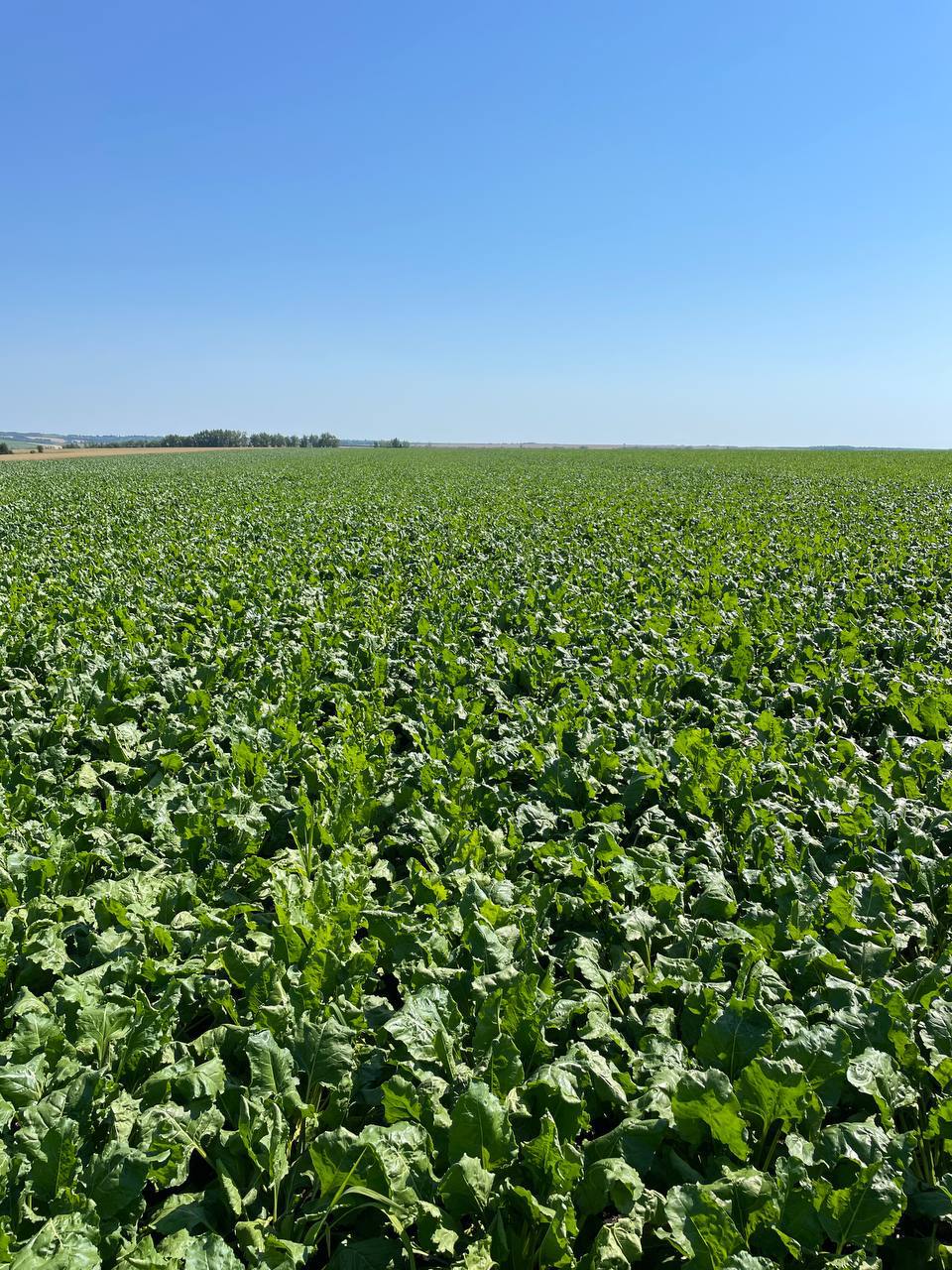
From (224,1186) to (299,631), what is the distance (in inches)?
274

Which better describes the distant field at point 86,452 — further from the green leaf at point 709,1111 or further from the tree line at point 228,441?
the green leaf at point 709,1111

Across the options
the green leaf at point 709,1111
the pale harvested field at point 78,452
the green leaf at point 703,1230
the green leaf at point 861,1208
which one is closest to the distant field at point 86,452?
the pale harvested field at point 78,452

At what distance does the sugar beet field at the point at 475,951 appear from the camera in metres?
2.30

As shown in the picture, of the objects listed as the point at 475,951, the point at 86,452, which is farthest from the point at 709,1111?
the point at 86,452

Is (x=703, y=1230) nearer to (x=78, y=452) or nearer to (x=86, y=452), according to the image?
(x=78, y=452)

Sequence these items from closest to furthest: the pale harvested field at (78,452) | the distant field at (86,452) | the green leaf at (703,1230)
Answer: the green leaf at (703,1230) → the pale harvested field at (78,452) → the distant field at (86,452)

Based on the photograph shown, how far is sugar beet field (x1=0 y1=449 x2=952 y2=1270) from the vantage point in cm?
230

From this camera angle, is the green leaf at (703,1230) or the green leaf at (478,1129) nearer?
the green leaf at (703,1230)

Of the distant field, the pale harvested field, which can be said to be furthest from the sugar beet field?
the distant field

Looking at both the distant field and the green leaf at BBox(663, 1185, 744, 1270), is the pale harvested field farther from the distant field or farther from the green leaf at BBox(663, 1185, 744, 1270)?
the green leaf at BBox(663, 1185, 744, 1270)

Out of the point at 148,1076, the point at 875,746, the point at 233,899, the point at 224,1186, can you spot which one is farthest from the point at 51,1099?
the point at 875,746

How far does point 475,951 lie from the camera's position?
10.7 feet

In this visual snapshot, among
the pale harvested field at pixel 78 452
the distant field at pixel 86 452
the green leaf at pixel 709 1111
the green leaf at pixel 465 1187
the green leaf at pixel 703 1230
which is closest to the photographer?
the green leaf at pixel 703 1230

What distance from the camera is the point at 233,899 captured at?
404 centimetres
